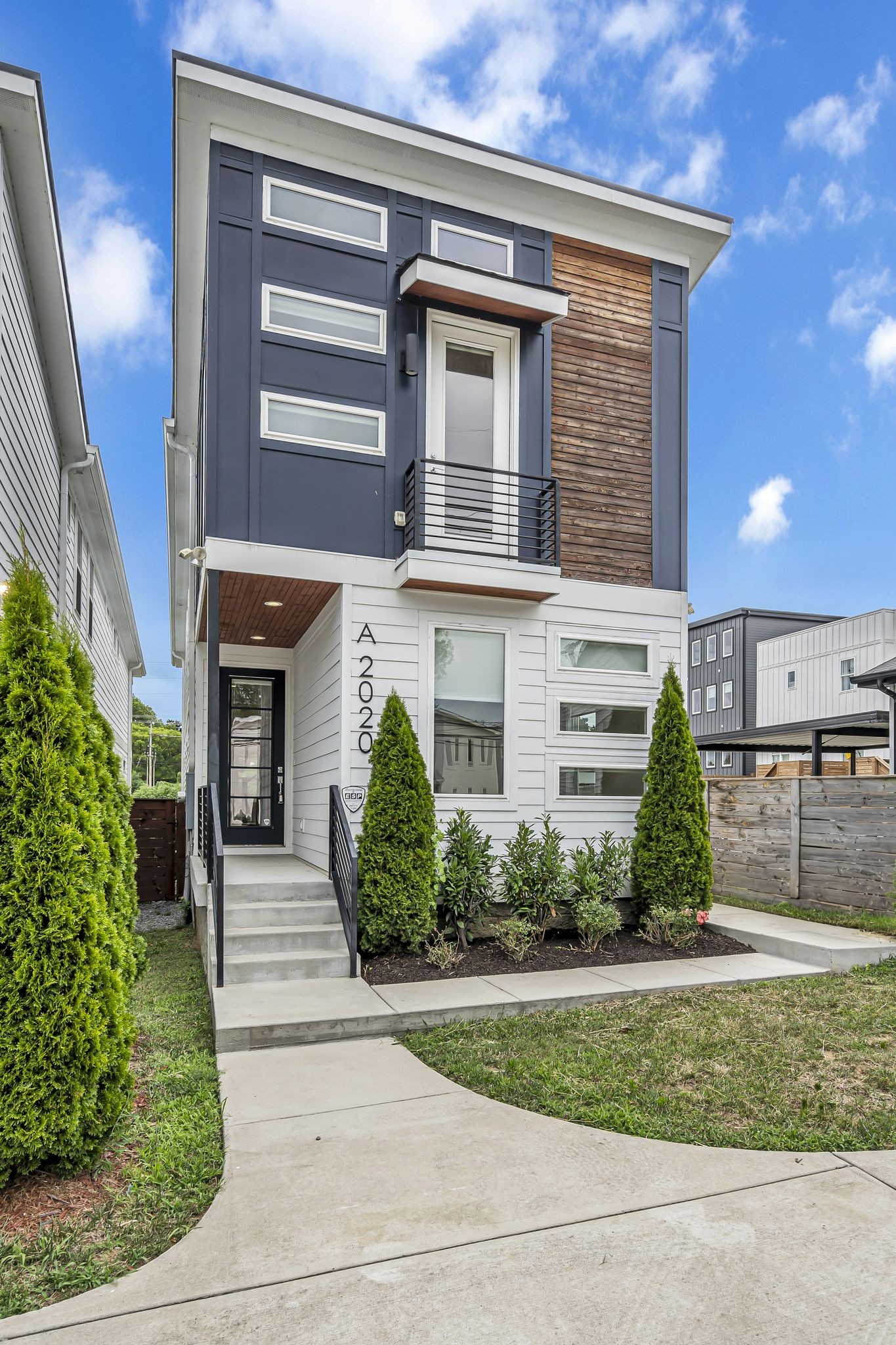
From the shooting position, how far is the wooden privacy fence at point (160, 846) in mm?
10867

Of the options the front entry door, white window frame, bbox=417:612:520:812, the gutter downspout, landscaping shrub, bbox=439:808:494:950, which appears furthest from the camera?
the gutter downspout

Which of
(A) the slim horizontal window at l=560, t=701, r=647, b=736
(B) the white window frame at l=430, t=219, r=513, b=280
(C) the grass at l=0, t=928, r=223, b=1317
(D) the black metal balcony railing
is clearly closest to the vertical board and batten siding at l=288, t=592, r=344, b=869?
(D) the black metal balcony railing

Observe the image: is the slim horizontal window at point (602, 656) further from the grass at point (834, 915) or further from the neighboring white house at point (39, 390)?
the neighboring white house at point (39, 390)

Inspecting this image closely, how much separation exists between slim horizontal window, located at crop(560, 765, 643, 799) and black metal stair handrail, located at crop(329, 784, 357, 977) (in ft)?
6.99

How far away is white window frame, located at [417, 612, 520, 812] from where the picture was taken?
739cm

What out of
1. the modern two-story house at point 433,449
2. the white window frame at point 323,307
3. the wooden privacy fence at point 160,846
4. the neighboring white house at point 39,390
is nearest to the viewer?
the neighboring white house at point 39,390

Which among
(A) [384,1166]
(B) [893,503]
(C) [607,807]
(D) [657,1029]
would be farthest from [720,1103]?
(B) [893,503]

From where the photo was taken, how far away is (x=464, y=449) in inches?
313

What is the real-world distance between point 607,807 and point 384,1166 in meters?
4.99

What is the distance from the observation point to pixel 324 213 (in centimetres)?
748

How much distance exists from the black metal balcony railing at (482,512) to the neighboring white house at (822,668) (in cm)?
1868

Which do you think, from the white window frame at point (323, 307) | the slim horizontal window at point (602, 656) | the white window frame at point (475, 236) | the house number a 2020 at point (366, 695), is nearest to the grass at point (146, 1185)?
the house number a 2020 at point (366, 695)

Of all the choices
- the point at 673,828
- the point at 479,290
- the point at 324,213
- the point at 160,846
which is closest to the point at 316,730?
the point at 673,828

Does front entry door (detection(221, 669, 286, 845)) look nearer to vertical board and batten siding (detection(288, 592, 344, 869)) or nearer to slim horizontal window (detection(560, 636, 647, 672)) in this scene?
vertical board and batten siding (detection(288, 592, 344, 869))
